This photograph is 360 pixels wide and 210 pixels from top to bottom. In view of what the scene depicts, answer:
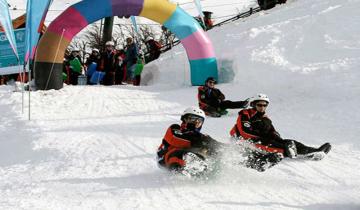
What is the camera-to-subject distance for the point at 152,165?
5.53 metres

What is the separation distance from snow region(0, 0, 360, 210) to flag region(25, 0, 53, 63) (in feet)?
4.43

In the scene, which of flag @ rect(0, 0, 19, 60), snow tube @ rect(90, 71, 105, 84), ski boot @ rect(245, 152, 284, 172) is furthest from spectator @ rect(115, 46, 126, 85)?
ski boot @ rect(245, 152, 284, 172)

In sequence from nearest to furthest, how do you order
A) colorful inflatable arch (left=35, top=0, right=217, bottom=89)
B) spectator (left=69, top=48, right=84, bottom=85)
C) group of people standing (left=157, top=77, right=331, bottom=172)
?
group of people standing (left=157, top=77, right=331, bottom=172) → colorful inflatable arch (left=35, top=0, right=217, bottom=89) → spectator (left=69, top=48, right=84, bottom=85)

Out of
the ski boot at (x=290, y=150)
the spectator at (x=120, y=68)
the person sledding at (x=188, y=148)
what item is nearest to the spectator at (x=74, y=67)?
the spectator at (x=120, y=68)

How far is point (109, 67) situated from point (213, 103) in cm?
545

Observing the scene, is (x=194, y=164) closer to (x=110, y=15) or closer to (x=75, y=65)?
(x=110, y=15)

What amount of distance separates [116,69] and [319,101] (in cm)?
705

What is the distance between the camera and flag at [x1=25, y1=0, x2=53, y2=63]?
8.30m

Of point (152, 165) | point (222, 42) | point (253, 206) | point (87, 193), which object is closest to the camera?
point (253, 206)

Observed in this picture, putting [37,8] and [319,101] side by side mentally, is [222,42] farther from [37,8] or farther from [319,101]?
[37,8]

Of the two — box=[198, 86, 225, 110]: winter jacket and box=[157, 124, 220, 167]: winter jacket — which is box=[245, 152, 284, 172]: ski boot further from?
box=[198, 86, 225, 110]: winter jacket

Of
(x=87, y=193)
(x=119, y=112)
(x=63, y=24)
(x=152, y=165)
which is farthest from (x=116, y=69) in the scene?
(x=87, y=193)

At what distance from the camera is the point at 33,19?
27.4 ft

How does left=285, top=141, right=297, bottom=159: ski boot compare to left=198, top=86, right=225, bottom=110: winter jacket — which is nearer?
left=285, top=141, right=297, bottom=159: ski boot
